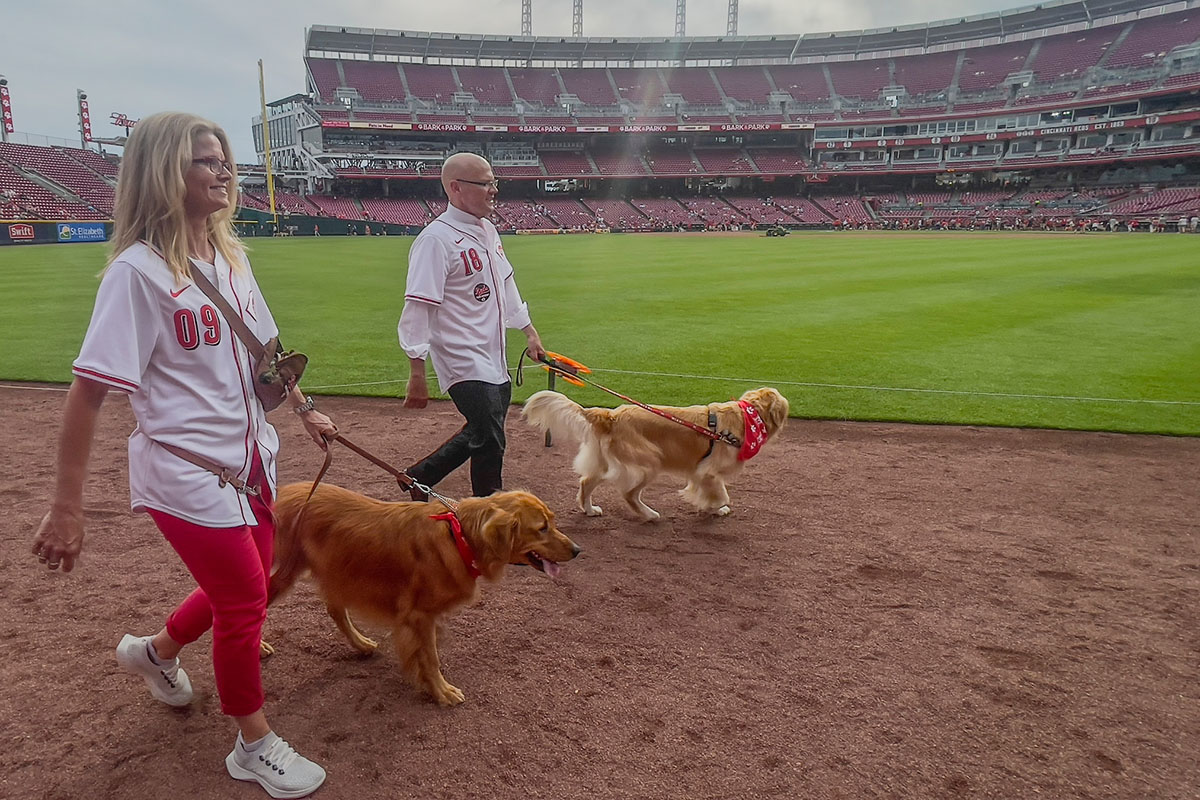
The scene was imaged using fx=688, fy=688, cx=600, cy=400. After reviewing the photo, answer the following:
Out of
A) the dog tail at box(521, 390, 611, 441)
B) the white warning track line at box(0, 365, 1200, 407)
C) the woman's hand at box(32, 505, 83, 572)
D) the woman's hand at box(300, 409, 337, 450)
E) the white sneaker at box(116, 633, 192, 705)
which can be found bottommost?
the white sneaker at box(116, 633, 192, 705)

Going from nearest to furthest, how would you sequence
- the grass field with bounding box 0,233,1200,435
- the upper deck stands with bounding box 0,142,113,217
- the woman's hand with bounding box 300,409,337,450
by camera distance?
→ the woman's hand with bounding box 300,409,337,450 < the grass field with bounding box 0,233,1200,435 < the upper deck stands with bounding box 0,142,113,217

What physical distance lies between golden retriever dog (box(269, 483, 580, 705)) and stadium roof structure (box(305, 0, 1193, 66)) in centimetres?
8610

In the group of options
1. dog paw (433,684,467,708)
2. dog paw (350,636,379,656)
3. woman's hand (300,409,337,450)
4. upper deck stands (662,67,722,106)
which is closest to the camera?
woman's hand (300,409,337,450)

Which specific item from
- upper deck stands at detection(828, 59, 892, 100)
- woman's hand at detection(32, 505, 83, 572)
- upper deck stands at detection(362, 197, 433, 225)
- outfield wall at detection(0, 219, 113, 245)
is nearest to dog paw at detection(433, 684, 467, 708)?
woman's hand at detection(32, 505, 83, 572)

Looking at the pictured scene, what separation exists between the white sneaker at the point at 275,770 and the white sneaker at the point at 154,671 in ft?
2.08

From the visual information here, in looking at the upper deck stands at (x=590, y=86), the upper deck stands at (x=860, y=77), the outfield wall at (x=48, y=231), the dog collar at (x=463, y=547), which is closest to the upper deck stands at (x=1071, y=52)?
the upper deck stands at (x=860, y=77)

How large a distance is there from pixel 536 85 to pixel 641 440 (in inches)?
3273

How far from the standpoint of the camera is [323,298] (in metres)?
18.9

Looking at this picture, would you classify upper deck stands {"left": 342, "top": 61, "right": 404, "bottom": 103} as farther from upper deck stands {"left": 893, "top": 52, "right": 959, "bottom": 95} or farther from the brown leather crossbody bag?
the brown leather crossbody bag

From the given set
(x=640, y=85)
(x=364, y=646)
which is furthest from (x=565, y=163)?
(x=364, y=646)

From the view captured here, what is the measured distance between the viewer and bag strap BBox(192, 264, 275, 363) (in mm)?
2555

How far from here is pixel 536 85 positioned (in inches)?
3145

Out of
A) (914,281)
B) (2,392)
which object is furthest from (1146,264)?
(2,392)

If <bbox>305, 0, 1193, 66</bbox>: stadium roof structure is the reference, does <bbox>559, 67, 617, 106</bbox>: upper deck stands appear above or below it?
below
